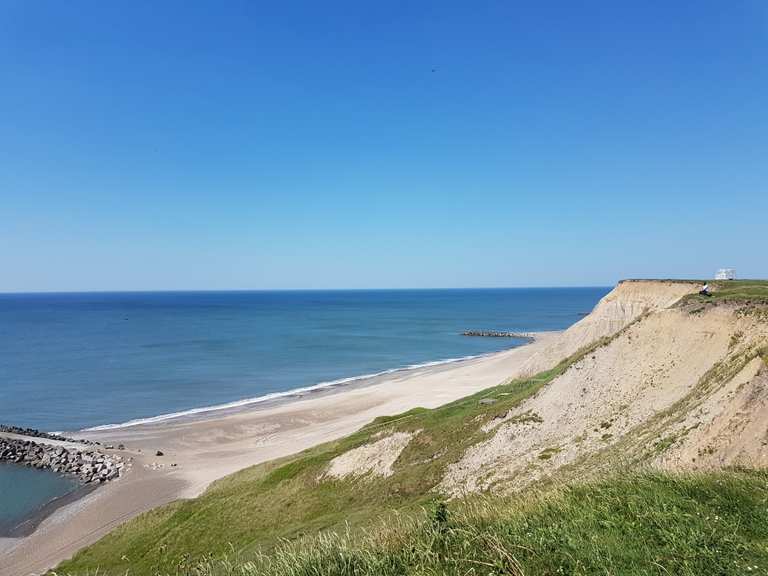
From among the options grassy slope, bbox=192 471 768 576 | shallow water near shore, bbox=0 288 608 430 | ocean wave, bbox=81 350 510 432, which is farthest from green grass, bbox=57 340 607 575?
shallow water near shore, bbox=0 288 608 430

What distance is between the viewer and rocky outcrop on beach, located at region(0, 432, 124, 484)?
44500 millimetres

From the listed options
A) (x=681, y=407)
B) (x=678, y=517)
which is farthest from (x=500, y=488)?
(x=678, y=517)

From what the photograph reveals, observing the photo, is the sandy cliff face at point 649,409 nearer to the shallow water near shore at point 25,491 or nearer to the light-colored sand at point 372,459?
the light-colored sand at point 372,459

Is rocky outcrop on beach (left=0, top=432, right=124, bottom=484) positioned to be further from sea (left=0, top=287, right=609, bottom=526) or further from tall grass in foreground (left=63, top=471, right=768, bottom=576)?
tall grass in foreground (left=63, top=471, right=768, bottom=576)

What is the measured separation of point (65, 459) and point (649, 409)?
162 ft

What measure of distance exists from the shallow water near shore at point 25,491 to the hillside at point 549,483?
1352cm

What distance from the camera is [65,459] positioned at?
4675 centimetres

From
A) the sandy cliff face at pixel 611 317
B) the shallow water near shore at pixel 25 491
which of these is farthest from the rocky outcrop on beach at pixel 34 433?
the sandy cliff face at pixel 611 317

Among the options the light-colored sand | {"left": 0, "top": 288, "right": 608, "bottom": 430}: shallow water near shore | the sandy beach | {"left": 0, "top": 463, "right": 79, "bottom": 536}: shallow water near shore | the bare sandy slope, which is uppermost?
the bare sandy slope

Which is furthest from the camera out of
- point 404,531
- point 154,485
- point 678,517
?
point 154,485

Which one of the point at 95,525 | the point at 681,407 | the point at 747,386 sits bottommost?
the point at 95,525

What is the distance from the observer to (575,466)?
21016mm

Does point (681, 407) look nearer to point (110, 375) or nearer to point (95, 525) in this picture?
point (95, 525)

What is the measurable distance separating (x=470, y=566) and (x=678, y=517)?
4.09 m
